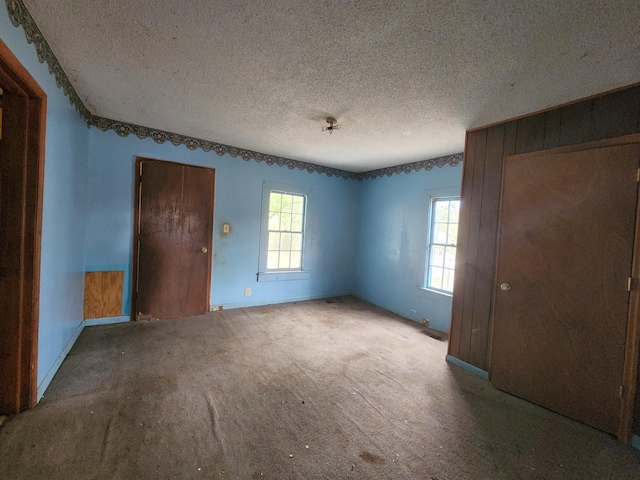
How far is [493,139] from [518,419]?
2328mm

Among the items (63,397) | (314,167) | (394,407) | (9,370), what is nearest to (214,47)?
(9,370)

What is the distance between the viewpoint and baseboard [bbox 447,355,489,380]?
8.27 feet

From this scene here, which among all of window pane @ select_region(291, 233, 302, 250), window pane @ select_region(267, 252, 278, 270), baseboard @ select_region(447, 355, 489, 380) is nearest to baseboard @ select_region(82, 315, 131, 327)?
window pane @ select_region(267, 252, 278, 270)

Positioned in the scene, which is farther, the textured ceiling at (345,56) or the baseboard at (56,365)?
the baseboard at (56,365)

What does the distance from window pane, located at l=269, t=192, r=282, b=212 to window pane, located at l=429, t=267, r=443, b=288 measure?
2587 millimetres

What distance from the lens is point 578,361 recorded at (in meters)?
1.96

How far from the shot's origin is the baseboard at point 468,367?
2.52m

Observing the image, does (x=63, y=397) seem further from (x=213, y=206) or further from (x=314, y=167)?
(x=314, y=167)

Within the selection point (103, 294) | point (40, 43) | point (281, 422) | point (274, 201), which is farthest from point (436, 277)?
point (40, 43)

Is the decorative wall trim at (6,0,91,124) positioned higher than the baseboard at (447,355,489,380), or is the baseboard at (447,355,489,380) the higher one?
the decorative wall trim at (6,0,91,124)

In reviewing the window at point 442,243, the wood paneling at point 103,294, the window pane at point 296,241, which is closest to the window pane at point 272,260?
the window pane at point 296,241

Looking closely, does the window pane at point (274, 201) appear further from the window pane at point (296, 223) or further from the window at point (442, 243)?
the window at point (442, 243)

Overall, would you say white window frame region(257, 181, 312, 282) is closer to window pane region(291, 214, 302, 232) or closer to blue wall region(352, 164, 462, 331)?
window pane region(291, 214, 302, 232)

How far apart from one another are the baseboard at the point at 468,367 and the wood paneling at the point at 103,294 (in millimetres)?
3875
